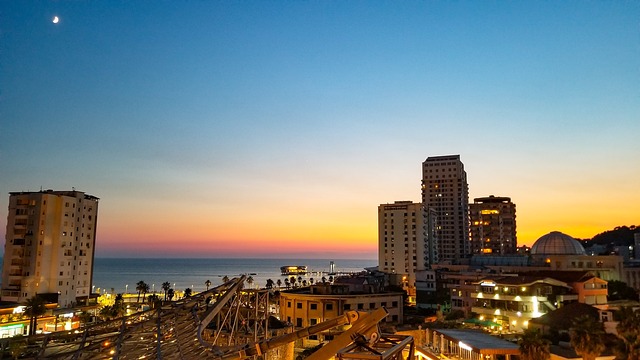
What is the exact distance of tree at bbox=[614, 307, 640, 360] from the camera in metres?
28.7

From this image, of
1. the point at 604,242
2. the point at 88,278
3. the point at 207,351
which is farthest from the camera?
the point at 604,242

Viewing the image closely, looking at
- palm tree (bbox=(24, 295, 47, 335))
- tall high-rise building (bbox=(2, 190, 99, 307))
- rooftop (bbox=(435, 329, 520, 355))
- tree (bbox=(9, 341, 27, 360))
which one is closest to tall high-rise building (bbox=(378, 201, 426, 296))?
tall high-rise building (bbox=(2, 190, 99, 307))

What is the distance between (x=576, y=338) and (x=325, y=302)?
33.7 m

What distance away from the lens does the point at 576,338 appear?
3072 centimetres

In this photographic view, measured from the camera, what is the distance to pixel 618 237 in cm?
17225

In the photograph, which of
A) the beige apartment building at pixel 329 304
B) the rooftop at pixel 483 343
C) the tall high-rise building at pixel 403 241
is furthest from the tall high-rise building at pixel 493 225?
the rooftop at pixel 483 343

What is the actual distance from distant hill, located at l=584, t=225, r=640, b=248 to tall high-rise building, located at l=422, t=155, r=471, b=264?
52.0 meters

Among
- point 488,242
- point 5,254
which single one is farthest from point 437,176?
point 5,254

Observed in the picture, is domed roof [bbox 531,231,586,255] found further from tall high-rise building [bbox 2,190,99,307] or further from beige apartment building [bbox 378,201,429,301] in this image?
tall high-rise building [bbox 2,190,99,307]

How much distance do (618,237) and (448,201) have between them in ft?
236

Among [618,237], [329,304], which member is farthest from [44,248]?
[618,237]

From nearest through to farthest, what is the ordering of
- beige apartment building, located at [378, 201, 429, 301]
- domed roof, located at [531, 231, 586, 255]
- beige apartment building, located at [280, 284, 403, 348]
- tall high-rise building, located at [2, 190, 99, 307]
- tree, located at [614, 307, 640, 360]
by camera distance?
tree, located at [614, 307, 640, 360], beige apartment building, located at [280, 284, 403, 348], tall high-rise building, located at [2, 190, 99, 307], domed roof, located at [531, 231, 586, 255], beige apartment building, located at [378, 201, 429, 301]

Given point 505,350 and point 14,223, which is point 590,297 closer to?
point 505,350

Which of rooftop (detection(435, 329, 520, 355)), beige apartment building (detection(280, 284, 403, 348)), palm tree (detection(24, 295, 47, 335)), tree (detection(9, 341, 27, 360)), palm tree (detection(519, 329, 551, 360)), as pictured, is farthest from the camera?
beige apartment building (detection(280, 284, 403, 348))
